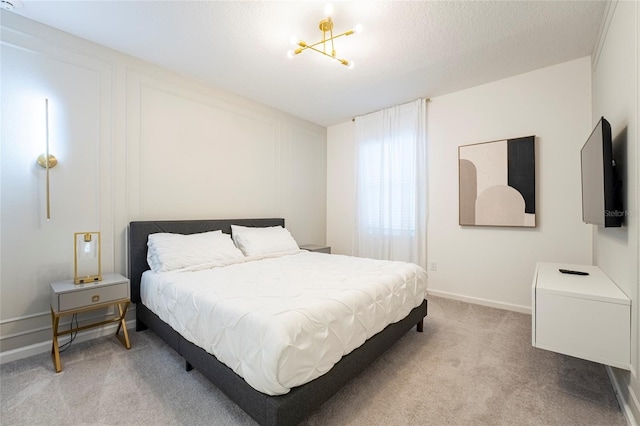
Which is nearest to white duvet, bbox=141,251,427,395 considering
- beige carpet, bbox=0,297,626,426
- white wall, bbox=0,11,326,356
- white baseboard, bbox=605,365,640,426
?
beige carpet, bbox=0,297,626,426

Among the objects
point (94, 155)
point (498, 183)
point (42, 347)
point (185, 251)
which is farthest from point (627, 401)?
point (94, 155)

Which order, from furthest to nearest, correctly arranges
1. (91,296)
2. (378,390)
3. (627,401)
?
(91,296) → (378,390) → (627,401)

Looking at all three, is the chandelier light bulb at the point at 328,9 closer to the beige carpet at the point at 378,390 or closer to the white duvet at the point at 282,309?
the white duvet at the point at 282,309

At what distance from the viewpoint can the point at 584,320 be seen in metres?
1.65

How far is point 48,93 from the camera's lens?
2336 millimetres

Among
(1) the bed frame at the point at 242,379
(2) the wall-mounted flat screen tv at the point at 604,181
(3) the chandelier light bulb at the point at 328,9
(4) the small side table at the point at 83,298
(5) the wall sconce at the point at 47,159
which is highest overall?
(3) the chandelier light bulb at the point at 328,9

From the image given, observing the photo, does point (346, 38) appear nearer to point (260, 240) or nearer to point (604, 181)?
point (604, 181)

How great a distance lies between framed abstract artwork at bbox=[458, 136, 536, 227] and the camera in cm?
310

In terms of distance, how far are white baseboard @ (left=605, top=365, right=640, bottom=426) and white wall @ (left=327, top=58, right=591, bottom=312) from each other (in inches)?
58.7

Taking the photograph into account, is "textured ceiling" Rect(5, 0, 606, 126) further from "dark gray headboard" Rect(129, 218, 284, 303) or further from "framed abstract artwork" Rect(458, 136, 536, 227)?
"dark gray headboard" Rect(129, 218, 284, 303)

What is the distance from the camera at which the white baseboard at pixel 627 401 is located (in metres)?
1.43

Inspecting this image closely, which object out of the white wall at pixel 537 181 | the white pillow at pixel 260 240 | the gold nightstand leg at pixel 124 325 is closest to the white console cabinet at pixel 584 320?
the white wall at pixel 537 181

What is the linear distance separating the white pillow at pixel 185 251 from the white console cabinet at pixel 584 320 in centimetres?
263

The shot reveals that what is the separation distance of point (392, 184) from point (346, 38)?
221 cm
